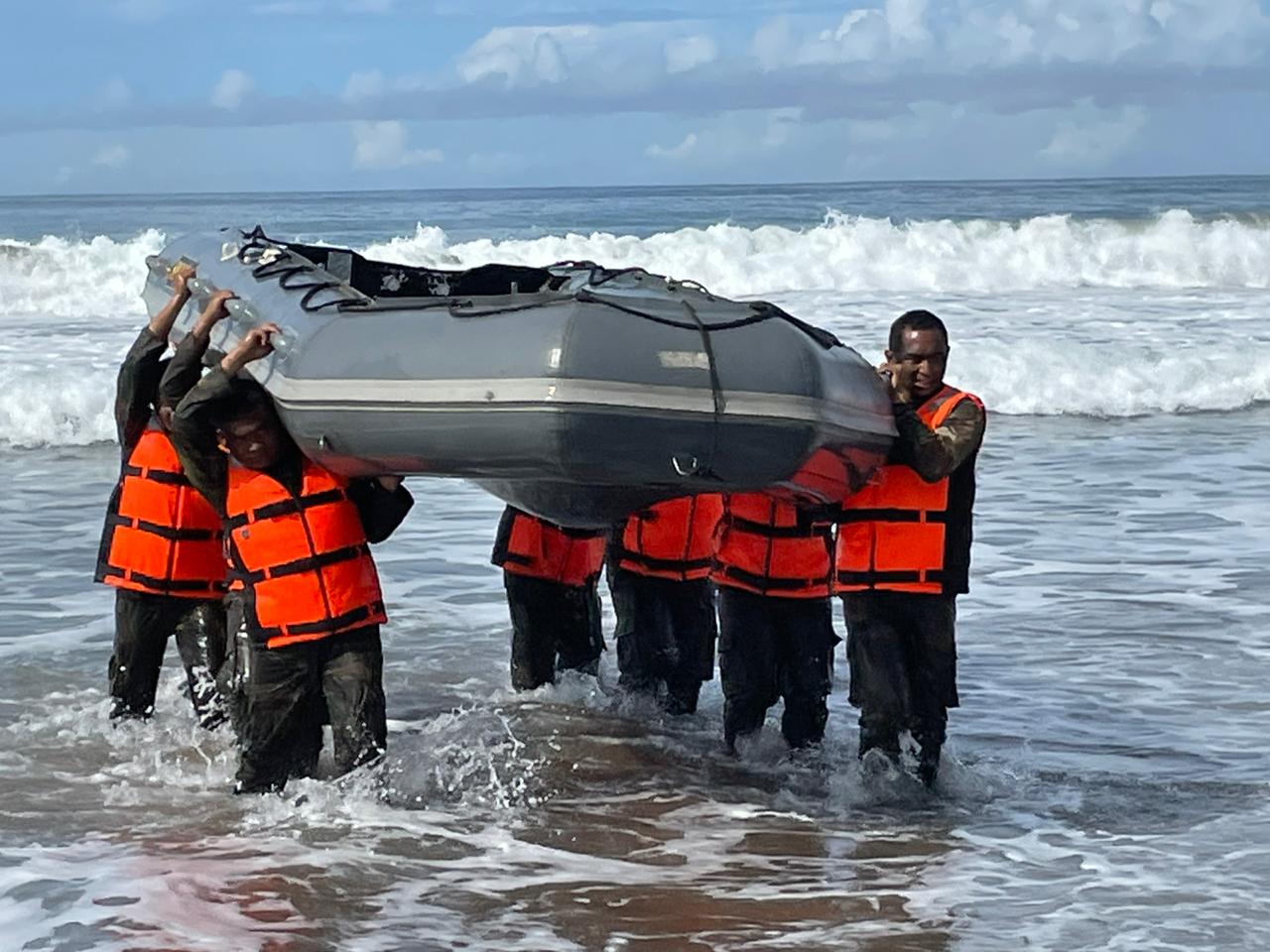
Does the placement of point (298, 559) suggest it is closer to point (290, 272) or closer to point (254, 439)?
point (254, 439)

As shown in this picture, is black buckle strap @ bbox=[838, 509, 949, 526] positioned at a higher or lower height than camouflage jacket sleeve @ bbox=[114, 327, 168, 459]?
lower

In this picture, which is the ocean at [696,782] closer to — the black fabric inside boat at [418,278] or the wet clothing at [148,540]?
the wet clothing at [148,540]

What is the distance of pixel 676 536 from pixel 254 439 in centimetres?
172

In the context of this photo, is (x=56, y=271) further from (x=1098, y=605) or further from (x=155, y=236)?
(x=1098, y=605)

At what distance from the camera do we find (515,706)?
662 cm

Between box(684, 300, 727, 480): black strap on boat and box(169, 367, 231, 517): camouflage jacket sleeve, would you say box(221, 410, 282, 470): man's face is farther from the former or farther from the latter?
box(684, 300, 727, 480): black strap on boat

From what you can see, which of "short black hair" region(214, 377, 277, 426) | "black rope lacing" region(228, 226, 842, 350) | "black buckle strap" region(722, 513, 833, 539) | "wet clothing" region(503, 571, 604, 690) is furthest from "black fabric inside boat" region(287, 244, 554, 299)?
"short black hair" region(214, 377, 277, 426)

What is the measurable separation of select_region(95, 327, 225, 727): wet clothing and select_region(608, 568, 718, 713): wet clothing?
55.6 inches

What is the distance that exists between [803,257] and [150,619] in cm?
1825

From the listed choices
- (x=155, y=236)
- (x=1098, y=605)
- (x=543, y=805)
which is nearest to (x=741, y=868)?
(x=543, y=805)

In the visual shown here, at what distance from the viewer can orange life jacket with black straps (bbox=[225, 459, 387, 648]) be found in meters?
5.02

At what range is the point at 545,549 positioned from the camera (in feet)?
21.6

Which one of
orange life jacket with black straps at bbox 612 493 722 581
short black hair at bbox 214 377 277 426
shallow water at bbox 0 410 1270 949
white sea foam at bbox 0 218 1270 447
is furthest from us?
white sea foam at bbox 0 218 1270 447

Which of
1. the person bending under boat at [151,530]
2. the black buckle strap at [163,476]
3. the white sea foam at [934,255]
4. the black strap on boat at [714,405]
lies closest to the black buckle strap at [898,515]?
the black strap on boat at [714,405]
